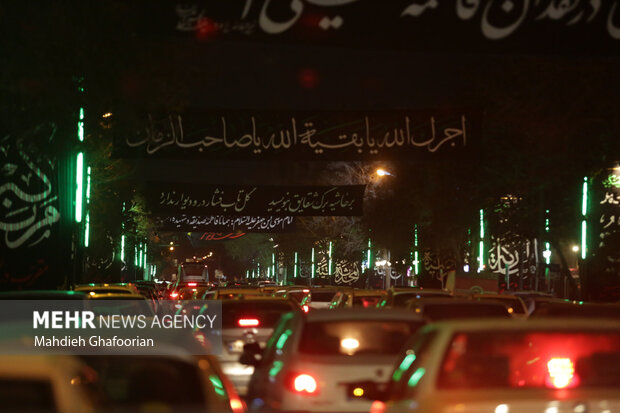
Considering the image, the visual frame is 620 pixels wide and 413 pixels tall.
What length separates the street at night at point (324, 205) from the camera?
26.1 feet

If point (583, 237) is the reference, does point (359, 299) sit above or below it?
below

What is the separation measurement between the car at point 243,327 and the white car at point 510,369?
28.3 ft

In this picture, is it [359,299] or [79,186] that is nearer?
[359,299]

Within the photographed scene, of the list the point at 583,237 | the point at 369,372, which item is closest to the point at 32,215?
the point at 369,372

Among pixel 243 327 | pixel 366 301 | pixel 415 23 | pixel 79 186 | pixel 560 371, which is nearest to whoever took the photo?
pixel 560 371

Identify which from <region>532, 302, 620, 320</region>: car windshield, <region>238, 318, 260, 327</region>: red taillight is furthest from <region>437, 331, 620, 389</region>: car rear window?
<region>238, 318, 260, 327</region>: red taillight

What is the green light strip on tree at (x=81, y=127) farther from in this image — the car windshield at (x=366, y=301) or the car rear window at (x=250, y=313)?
the car rear window at (x=250, y=313)

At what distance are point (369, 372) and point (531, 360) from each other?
8.88 ft

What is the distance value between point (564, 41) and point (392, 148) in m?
15.5

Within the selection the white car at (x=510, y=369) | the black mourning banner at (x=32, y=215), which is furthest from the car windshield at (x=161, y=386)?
the black mourning banner at (x=32, y=215)

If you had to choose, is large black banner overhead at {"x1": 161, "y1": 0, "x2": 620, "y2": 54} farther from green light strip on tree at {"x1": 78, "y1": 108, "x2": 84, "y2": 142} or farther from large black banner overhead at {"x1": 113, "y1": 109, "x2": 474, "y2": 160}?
large black banner overhead at {"x1": 113, "y1": 109, "x2": 474, "y2": 160}

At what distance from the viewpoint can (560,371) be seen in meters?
8.39

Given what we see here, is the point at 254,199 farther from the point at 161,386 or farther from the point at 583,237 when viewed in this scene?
the point at 161,386

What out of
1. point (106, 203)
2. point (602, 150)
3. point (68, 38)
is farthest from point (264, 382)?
point (106, 203)
